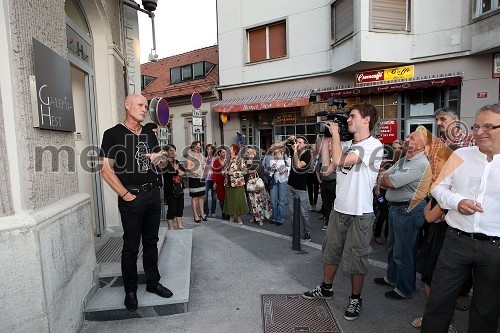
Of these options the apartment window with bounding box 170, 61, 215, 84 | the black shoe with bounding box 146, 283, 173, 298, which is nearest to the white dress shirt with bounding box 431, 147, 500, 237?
the black shoe with bounding box 146, 283, 173, 298

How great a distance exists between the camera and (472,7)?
9383mm

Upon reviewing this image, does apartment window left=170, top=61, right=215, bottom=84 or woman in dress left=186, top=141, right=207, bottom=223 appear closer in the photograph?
woman in dress left=186, top=141, right=207, bottom=223

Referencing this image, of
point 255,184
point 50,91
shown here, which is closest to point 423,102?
point 255,184

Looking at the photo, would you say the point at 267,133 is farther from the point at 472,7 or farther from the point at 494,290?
the point at 494,290

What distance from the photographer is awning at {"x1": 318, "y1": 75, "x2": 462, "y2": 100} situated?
9820 mm

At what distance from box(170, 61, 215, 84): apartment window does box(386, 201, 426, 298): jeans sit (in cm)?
1588

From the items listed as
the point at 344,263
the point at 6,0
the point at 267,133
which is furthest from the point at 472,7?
the point at 6,0

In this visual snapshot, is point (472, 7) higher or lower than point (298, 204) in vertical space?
higher

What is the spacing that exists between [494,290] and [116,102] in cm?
539

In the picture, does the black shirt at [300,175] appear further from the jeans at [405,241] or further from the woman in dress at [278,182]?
the jeans at [405,241]

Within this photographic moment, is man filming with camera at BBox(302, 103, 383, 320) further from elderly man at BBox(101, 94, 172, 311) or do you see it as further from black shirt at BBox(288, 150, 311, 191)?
black shirt at BBox(288, 150, 311, 191)

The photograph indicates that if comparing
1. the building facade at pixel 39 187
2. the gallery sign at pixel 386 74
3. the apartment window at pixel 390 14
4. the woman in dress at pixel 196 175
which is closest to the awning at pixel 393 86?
the gallery sign at pixel 386 74

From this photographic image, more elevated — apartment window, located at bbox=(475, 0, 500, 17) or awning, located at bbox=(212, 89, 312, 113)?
apartment window, located at bbox=(475, 0, 500, 17)

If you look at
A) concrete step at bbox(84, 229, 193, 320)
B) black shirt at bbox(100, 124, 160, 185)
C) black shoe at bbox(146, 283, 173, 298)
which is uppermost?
black shirt at bbox(100, 124, 160, 185)
